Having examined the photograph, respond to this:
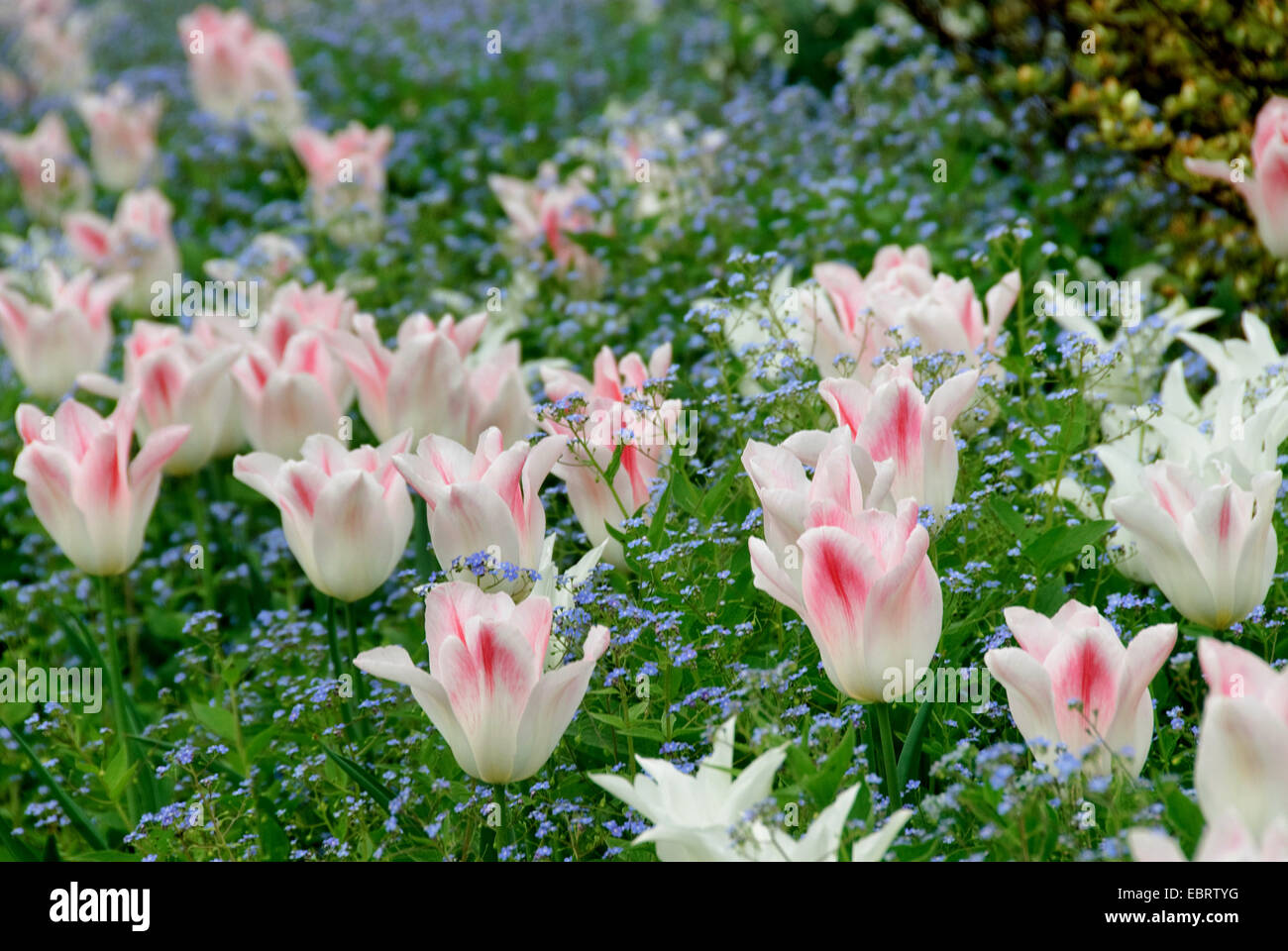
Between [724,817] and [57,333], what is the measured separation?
2.45 meters

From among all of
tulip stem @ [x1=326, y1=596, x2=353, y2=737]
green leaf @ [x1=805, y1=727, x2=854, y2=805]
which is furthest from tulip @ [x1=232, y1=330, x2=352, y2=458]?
green leaf @ [x1=805, y1=727, x2=854, y2=805]

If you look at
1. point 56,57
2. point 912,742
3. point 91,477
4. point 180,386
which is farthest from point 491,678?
point 56,57

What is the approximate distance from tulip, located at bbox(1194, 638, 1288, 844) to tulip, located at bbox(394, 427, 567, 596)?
94 cm

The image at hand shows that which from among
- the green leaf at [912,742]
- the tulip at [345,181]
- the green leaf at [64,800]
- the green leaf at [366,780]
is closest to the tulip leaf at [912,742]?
the green leaf at [912,742]

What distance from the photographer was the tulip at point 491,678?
68.8 inches

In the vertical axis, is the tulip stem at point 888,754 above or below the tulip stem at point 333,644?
below

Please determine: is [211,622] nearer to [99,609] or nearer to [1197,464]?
[99,609]

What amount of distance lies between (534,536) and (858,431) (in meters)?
0.50

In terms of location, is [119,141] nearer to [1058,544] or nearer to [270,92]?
[270,92]

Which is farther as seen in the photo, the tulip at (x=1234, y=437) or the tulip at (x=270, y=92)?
Answer: the tulip at (x=270, y=92)

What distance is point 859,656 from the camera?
5.73 ft

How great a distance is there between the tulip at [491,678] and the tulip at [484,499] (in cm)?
21

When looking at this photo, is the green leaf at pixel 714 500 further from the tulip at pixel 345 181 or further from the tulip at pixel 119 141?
the tulip at pixel 119 141
